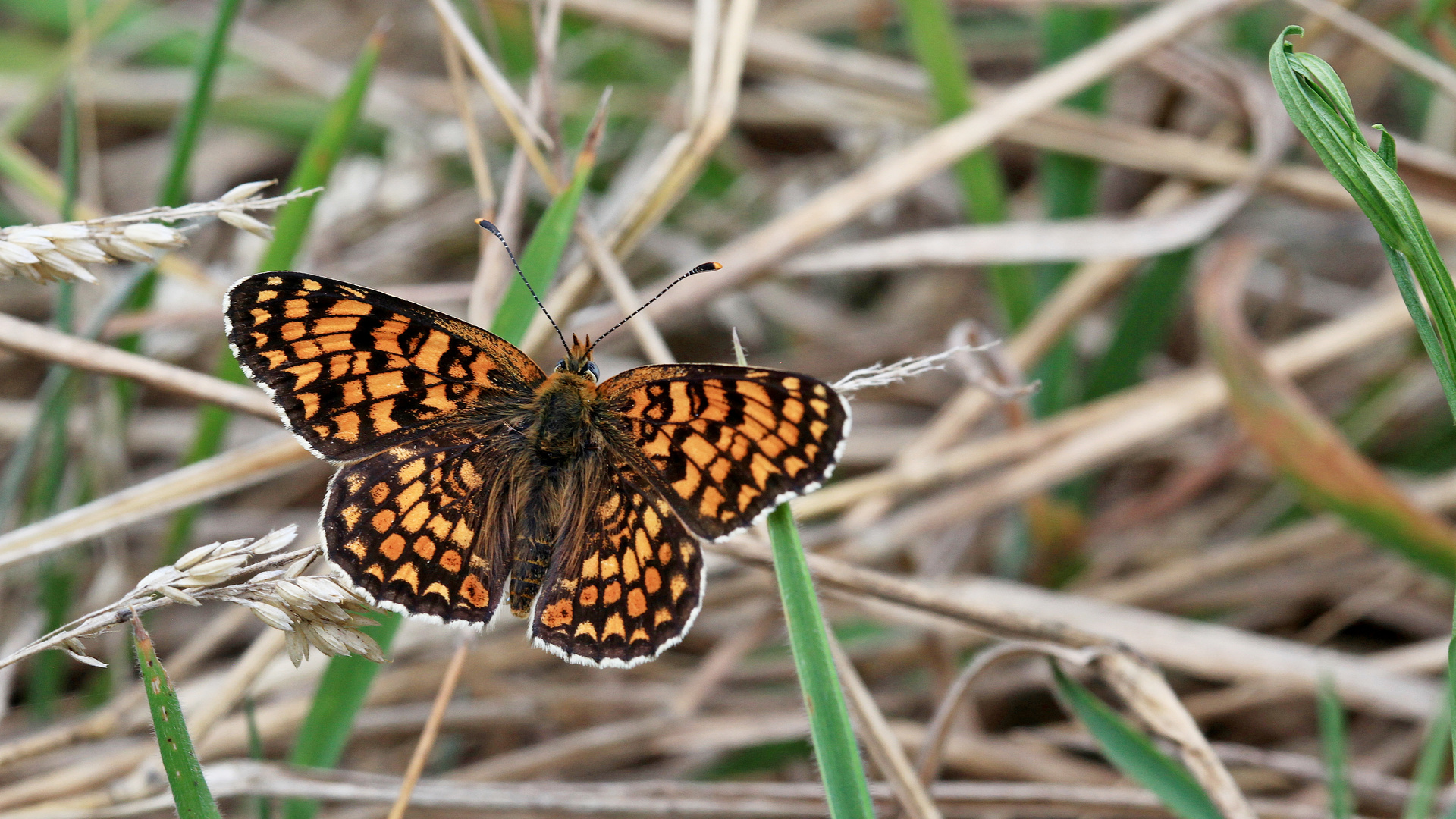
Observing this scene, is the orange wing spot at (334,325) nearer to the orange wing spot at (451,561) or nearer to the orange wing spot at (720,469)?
the orange wing spot at (451,561)

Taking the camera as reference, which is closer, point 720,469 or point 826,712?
point 826,712

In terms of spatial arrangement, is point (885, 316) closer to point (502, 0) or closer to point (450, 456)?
point (502, 0)

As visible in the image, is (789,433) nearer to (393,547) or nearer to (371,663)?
(393,547)

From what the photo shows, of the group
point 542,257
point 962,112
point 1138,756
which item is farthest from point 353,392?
point 962,112

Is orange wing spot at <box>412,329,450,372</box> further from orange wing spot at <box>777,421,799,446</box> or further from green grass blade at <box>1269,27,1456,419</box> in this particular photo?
green grass blade at <box>1269,27,1456,419</box>

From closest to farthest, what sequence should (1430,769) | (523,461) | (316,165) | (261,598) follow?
(261,598) < (1430,769) < (523,461) < (316,165)

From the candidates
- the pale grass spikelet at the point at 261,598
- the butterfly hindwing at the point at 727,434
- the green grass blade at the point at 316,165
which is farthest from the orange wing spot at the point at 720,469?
the green grass blade at the point at 316,165
